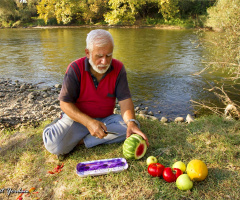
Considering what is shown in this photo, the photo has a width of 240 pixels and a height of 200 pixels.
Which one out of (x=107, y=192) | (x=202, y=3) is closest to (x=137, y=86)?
(x=107, y=192)

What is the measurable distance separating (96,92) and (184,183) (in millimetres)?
2097

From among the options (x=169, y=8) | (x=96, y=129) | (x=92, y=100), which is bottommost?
(x=96, y=129)

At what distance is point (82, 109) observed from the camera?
3.97 metres

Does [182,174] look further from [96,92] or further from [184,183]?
[96,92]

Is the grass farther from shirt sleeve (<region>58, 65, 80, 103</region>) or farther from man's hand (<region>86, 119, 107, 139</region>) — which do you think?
shirt sleeve (<region>58, 65, 80, 103</region>)

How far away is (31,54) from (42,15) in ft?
109

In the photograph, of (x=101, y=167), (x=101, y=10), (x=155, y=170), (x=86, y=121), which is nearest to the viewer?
(x=155, y=170)

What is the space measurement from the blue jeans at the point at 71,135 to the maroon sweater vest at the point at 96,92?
1.01ft

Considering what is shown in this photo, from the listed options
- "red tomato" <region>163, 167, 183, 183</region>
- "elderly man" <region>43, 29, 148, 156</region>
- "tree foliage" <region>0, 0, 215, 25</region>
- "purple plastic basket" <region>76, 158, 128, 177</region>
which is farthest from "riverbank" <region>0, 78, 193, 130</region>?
"tree foliage" <region>0, 0, 215, 25</region>

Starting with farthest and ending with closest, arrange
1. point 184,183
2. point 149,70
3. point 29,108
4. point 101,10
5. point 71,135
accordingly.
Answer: point 101,10, point 149,70, point 29,108, point 71,135, point 184,183

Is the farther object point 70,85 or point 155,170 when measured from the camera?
point 70,85

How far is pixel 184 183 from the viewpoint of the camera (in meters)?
2.83

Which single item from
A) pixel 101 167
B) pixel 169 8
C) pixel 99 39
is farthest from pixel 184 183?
pixel 169 8

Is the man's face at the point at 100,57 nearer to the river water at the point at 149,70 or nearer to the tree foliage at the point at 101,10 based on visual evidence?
the river water at the point at 149,70
